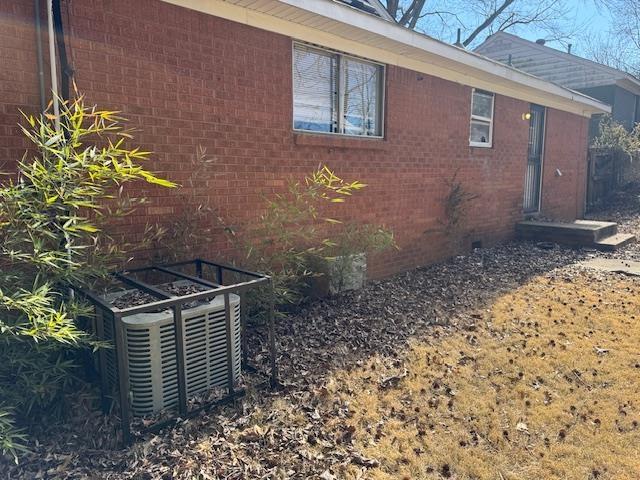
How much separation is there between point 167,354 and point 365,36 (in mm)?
4515

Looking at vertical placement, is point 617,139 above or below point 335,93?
above

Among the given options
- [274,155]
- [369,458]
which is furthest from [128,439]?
[274,155]

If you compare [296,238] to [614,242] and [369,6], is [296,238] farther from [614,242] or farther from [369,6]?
[614,242]

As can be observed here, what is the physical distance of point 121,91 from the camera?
4.11 m

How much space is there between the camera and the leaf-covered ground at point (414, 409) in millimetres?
2814

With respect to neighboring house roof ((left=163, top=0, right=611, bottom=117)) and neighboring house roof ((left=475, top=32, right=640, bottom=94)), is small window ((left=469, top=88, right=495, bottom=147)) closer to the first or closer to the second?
neighboring house roof ((left=163, top=0, right=611, bottom=117))

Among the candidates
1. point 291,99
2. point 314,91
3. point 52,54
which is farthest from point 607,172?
point 52,54

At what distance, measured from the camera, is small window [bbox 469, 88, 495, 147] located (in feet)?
29.0

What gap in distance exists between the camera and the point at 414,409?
3.50m

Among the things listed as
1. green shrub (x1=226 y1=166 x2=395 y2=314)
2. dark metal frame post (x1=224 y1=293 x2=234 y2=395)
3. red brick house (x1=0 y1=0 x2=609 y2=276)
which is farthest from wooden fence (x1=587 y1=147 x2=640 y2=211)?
dark metal frame post (x1=224 y1=293 x2=234 y2=395)

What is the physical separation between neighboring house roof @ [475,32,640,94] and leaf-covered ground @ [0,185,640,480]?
15.2 m

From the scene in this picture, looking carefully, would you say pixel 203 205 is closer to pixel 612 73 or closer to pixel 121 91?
pixel 121 91

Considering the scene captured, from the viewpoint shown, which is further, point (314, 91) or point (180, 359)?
point (314, 91)

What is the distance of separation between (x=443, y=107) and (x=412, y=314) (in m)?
3.91
